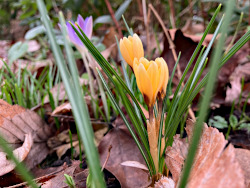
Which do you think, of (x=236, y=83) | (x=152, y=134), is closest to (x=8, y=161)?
(x=152, y=134)

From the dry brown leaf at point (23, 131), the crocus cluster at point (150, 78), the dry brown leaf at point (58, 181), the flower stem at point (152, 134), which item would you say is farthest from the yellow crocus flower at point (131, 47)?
the dry brown leaf at point (23, 131)

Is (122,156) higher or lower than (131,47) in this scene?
lower

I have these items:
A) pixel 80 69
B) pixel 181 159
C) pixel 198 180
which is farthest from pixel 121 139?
pixel 80 69

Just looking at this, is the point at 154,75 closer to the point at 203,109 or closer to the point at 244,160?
the point at 203,109

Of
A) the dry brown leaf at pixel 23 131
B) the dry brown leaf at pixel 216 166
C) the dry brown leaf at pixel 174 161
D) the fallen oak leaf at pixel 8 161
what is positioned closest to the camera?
the dry brown leaf at pixel 216 166

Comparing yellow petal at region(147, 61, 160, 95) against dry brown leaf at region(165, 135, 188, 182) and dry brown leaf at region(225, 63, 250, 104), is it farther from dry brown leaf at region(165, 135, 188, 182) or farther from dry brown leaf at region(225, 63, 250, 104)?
dry brown leaf at region(225, 63, 250, 104)

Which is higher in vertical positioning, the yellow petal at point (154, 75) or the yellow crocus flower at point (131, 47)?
the yellow crocus flower at point (131, 47)

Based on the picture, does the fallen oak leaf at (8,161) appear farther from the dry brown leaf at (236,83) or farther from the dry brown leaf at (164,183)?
the dry brown leaf at (236,83)
